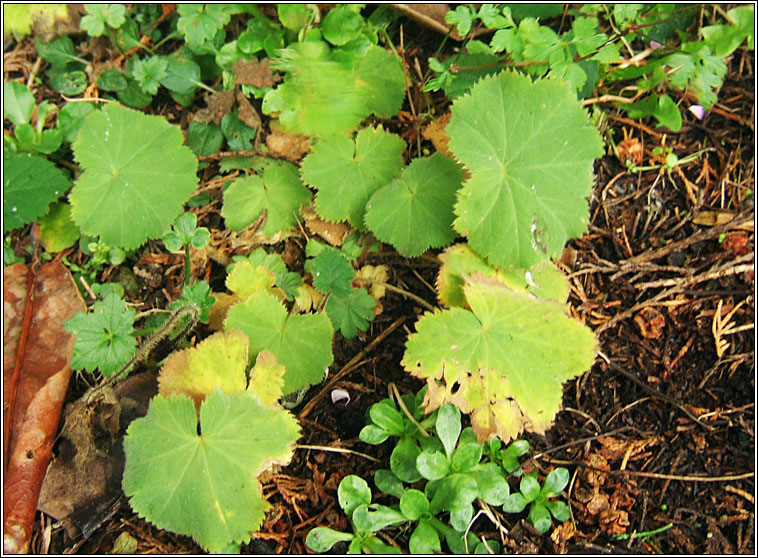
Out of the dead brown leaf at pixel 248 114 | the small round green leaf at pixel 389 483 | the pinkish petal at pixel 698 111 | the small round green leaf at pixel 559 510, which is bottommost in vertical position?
the small round green leaf at pixel 559 510

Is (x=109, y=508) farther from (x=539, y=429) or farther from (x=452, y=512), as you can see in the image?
(x=539, y=429)

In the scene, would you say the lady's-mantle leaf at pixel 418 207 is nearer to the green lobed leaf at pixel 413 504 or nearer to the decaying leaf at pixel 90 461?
the green lobed leaf at pixel 413 504

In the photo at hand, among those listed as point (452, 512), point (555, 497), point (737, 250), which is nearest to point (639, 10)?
point (737, 250)

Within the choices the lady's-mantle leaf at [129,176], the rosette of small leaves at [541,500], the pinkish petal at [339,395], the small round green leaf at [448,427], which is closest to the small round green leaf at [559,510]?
the rosette of small leaves at [541,500]

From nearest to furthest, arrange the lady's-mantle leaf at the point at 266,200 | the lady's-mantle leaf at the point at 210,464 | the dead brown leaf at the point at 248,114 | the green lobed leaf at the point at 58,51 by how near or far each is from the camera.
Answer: the lady's-mantle leaf at the point at 210,464 < the lady's-mantle leaf at the point at 266,200 < the dead brown leaf at the point at 248,114 < the green lobed leaf at the point at 58,51

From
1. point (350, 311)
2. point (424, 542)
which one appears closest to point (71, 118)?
point (350, 311)

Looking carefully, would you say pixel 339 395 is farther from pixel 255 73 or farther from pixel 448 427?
pixel 255 73

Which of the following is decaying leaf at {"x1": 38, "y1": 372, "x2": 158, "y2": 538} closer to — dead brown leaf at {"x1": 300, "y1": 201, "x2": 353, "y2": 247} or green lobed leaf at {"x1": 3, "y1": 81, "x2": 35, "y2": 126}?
dead brown leaf at {"x1": 300, "y1": 201, "x2": 353, "y2": 247}
